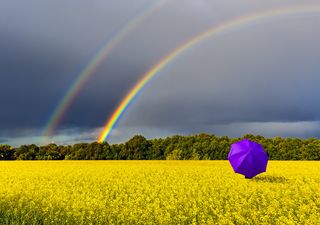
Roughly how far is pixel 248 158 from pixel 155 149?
179 feet

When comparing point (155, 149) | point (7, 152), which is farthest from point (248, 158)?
point (7, 152)

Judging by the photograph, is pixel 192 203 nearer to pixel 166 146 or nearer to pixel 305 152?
pixel 305 152

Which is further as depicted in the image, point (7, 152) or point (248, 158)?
point (7, 152)

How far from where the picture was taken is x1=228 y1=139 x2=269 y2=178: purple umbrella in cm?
2148

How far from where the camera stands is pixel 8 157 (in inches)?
2950

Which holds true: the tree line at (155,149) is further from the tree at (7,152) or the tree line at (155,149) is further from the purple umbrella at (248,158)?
the purple umbrella at (248,158)

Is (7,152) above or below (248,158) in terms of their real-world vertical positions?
above

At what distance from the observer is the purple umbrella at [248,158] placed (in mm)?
21484

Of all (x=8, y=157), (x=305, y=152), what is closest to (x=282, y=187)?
(x=305, y=152)

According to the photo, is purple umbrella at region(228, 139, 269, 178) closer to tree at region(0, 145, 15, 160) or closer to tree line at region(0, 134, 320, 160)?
tree line at region(0, 134, 320, 160)

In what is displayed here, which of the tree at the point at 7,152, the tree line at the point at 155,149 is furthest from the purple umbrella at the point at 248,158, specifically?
the tree at the point at 7,152

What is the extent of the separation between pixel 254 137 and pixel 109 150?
25496mm

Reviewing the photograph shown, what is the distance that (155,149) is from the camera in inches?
2975

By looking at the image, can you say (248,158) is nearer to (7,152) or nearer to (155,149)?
(155,149)
